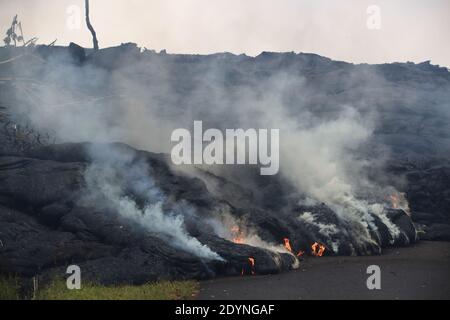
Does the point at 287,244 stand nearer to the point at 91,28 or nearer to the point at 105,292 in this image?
the point at 105,292

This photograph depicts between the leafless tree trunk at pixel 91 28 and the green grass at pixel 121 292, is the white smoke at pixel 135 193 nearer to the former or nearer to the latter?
the green grass at pixel 121 292

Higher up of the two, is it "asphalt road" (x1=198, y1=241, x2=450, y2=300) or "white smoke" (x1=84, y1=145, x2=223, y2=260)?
"white smoke" (x1=84, y1=145, x2=223, y2=260)

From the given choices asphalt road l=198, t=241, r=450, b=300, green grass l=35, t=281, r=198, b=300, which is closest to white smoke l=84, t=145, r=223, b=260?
asphalt road l=198, t=241, r=450, b=300

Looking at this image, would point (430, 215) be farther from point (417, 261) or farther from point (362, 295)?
point (362, 295)

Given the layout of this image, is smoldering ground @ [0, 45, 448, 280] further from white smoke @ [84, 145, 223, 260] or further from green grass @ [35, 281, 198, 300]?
green grass @ [35, 281, 198, 300]

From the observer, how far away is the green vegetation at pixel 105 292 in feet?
47.6

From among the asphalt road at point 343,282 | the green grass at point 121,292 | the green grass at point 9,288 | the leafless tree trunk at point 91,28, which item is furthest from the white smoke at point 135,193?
the leafless tree trunk at point 91,28

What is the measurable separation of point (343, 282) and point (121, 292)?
7.88 m

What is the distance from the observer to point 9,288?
50.8ft

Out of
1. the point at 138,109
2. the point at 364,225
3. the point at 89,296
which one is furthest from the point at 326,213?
the point at 138,109

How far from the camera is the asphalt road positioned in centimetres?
1555

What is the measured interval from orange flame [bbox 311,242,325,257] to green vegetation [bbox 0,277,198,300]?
926 centimetres

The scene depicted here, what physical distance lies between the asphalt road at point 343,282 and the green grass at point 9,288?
5.86m

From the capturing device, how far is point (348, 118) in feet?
180
